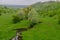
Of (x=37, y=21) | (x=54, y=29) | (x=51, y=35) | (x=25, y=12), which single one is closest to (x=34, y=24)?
(x=37, y=21)

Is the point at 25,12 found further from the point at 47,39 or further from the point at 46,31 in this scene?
the point at 47,39

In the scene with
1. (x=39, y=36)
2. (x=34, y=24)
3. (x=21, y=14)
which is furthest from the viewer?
(x=21, y=14)

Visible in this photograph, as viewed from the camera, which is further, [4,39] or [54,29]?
[54,29]

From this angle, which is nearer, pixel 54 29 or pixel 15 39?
pixel 15 39

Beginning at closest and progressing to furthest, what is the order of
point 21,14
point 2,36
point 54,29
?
point 2,36 < point 54,29 < point 21,14

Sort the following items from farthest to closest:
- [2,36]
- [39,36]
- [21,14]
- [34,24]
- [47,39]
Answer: [21,14], [34,24], [2,36], [39,36], [47,39]

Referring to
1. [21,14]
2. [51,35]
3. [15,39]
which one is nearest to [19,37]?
[15,39]

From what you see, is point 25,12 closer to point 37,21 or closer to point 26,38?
point 37,21

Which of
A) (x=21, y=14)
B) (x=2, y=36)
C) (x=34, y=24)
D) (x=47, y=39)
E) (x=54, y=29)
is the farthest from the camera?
(x=21, y=14)

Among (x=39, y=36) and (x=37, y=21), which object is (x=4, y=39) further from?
(x=37, y=21)
